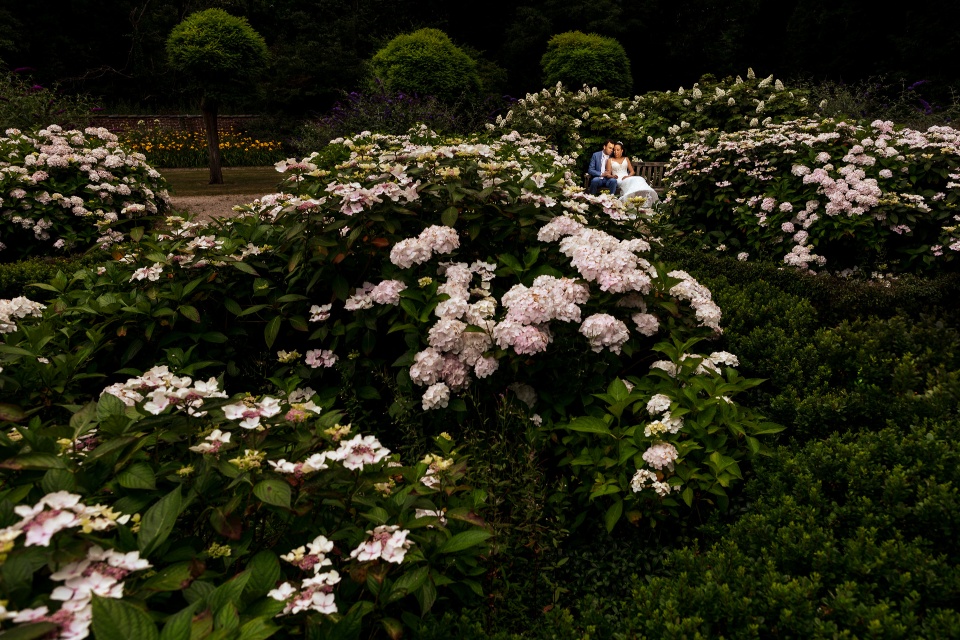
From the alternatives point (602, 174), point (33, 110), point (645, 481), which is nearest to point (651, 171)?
point (602, 174)

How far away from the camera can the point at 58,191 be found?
18.5 feet

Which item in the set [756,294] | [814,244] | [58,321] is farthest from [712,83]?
[58,321]

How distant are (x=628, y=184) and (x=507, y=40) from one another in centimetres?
1696

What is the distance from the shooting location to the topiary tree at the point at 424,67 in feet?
40.7

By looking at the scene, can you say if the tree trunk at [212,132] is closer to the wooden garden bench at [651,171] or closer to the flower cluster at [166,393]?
the wooden garden bench at [651,171]

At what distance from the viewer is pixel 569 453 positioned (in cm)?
250

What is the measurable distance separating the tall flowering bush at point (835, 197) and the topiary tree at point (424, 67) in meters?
8.03

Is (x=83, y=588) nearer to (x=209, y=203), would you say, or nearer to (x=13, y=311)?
(x=13, y=311)

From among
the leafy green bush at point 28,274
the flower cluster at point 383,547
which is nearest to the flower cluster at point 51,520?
the flower cluster at point 383,547

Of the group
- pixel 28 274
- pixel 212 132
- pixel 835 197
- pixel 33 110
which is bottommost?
pixel 28 274

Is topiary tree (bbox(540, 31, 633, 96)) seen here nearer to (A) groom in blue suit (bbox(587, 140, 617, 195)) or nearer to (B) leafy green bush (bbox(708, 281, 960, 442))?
(A) groom in blue suit (bbox(587, 140, 617, 195))

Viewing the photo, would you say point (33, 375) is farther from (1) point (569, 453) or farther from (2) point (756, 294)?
(2) point (756, 294)

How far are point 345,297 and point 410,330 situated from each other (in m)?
0.42

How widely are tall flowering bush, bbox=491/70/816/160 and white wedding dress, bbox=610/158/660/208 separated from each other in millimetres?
1919
